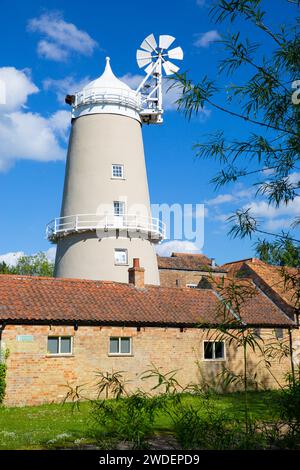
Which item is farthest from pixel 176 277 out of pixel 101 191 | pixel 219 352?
pixel 219 352

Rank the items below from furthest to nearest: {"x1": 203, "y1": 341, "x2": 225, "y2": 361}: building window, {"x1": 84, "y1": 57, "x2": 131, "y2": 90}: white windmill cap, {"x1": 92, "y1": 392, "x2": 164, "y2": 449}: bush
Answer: {"x1": 84, "y1": 57, "x2": 131, "y2": 90}: white windmill cap → {"x1": 203, "y1": 341, "x2": 225, "y2": 361}: building window → {"x1": 92, "y1": 392, "x2": 164, "y2": 449}: bush

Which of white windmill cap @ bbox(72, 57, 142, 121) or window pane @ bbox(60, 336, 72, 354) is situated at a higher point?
white windmill cap @ bbox(72, 57, 142, 121)

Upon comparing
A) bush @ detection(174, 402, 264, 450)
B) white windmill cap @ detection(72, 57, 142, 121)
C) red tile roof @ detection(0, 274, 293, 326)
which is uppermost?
white windmill cap @ detection(72, 57, 142, 121)

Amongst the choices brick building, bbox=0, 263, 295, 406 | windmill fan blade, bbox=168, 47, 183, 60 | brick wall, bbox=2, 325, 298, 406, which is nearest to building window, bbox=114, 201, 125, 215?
brick building, bbox=0, 263, 295, 406

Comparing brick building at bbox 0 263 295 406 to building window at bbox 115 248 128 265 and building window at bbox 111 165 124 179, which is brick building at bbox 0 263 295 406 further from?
building window at bbox 111 165 124 179

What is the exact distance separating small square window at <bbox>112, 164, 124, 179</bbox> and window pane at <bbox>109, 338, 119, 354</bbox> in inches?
436

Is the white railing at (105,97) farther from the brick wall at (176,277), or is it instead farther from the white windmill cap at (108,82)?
the brick wall at (176,277)

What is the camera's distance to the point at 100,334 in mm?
20016

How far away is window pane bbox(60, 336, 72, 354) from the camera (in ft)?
63.0

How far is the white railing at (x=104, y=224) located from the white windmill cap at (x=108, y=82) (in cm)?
773

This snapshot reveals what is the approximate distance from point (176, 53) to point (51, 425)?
26582 millimetres

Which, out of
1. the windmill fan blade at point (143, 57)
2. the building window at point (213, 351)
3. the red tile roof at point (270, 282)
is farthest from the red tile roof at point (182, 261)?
the building window at point (213, 351)

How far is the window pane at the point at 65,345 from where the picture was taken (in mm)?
19203

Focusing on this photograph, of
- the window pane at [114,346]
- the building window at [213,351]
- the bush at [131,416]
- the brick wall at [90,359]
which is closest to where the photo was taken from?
the bush at [131,416]
